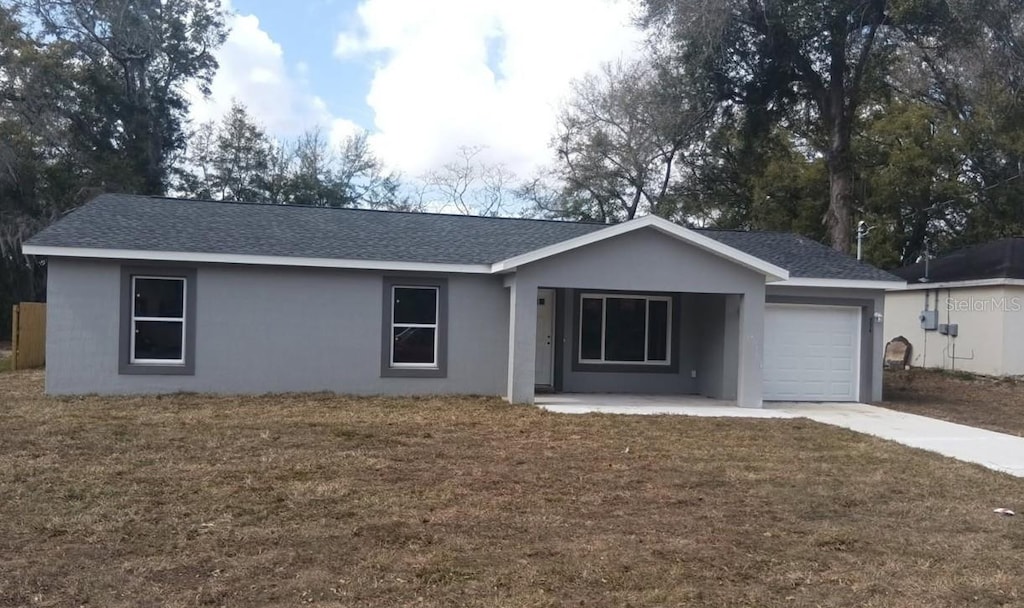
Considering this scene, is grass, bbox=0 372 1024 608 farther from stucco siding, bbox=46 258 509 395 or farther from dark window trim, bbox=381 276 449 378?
dark window trim, bbox=381 276 449 378

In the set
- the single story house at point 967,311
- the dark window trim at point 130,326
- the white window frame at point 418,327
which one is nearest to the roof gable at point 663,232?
the white window frame at point 418,327

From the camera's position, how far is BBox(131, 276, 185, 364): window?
540 inches

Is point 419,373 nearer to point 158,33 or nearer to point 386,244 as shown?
point 386,244

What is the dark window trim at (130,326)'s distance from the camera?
44.4ft

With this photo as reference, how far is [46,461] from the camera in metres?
8.40

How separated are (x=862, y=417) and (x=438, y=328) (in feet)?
23.9

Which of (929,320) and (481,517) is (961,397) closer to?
(929,320)

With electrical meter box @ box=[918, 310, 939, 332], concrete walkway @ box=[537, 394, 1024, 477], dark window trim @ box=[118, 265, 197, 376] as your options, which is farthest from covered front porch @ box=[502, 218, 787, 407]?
electrical meter box @ box=[918, 310, 939, 332]

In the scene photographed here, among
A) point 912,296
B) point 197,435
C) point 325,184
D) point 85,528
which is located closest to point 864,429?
point 197,435

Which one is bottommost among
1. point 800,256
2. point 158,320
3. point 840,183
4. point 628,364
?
point 628,364

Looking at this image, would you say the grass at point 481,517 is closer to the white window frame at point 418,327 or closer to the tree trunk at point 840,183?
the white window frame at point 418,327

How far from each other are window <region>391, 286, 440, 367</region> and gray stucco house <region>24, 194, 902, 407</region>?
0.08ft

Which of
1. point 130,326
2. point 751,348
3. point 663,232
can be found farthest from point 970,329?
point 130,326

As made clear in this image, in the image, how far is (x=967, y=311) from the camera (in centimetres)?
2219
